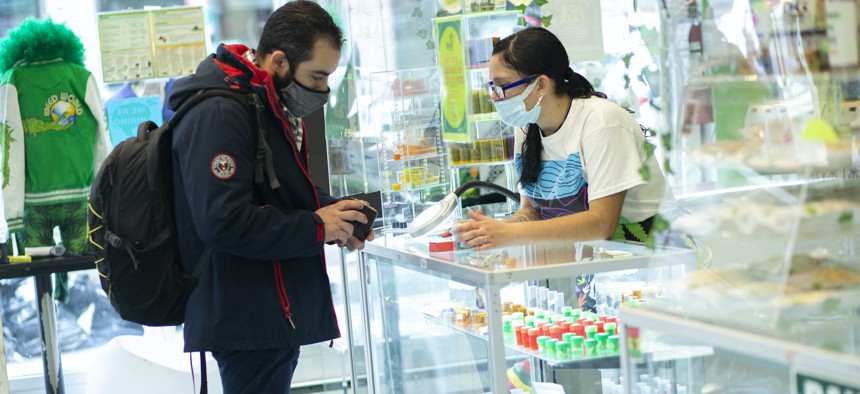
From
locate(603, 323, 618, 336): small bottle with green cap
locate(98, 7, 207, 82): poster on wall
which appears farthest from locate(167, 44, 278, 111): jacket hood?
locate(98, 7, 207, 82): poster on wall

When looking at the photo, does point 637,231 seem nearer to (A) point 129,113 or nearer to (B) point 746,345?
(B) point 746,345

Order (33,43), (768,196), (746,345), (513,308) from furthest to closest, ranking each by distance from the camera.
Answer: (33,43) < (513,308) < (768,196) < (746,345)

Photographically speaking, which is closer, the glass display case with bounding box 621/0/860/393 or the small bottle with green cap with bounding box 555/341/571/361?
the glass display case with bounding box 621/0/860/393

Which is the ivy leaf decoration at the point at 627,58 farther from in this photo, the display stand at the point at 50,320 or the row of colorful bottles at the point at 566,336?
the display stand at the point at 50,320

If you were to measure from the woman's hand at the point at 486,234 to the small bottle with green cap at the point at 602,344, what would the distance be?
342 mm

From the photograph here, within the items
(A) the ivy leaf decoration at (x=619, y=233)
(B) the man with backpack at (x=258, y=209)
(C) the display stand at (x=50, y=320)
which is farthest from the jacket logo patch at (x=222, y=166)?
(C) the display stand at (x=50, y=320)

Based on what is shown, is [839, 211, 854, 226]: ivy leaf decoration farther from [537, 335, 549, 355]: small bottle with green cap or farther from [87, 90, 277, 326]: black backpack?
[87, 90, 277, 326]: black backpack

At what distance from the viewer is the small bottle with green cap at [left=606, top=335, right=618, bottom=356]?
253 cm

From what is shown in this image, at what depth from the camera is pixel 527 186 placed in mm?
2990

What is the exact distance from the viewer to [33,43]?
4.84 m

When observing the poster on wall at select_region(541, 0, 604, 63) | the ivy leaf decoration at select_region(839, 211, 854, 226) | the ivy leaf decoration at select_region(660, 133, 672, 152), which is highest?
the poster on wall at select_region(541, 0, 604, 63)

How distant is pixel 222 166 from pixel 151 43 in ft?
11.1

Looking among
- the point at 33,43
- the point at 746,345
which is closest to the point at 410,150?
the point at 746,345

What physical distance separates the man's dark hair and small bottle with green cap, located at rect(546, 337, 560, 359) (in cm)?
97
